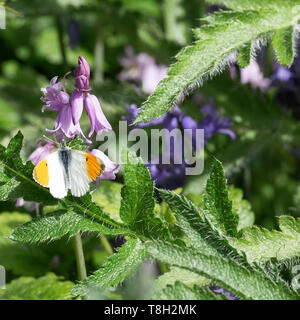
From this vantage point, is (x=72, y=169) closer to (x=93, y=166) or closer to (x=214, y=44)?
(x=93, y=166)

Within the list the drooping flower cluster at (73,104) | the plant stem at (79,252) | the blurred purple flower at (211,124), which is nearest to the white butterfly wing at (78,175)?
the drooping flower cluster at (73,104)

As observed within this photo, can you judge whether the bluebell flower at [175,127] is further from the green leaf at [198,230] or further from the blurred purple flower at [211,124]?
the green leaf at [198,230]

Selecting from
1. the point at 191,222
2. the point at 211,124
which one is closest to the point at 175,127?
the point at 211,124

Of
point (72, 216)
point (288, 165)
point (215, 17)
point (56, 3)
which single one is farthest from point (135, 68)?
point (72, 216)

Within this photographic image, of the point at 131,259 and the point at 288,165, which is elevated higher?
the point at 288,165

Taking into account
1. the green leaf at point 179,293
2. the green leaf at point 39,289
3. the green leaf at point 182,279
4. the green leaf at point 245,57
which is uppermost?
the green leaf at point 245,57

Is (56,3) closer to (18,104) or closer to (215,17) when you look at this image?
(18,104)
